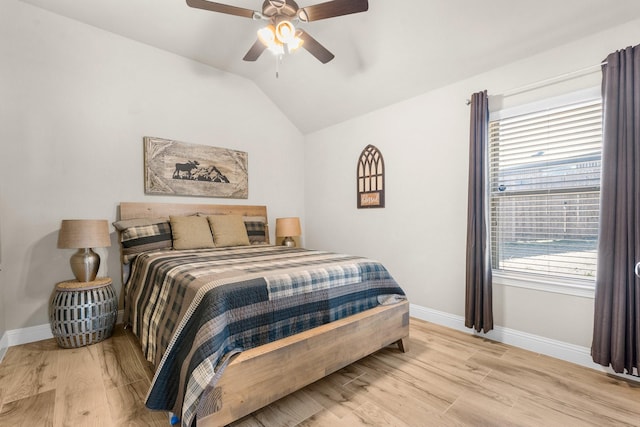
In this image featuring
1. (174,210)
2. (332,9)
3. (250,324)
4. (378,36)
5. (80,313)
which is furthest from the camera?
(174,210)

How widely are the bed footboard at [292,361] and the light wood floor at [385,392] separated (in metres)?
0.17

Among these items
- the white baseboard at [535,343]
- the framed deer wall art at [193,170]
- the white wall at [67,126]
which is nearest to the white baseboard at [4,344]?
the white wall at [67,126]

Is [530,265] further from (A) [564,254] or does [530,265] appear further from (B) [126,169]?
(B) [126,169]

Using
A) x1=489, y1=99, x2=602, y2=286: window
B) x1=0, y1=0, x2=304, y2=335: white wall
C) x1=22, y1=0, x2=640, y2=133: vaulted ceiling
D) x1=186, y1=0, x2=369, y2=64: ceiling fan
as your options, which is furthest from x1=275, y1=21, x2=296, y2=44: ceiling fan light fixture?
x1=489, y1=99, x2=602, y2=286: window

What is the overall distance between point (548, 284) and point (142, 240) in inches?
142

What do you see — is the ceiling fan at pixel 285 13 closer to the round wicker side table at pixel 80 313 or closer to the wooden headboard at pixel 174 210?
the wooden headboard at pixel 174 210

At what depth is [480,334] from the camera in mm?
2643

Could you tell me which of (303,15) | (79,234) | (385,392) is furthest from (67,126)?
(385,392)

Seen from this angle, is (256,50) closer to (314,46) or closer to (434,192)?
(314,46)

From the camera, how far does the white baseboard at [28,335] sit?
2465 mm

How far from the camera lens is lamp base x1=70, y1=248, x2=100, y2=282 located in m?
2.54

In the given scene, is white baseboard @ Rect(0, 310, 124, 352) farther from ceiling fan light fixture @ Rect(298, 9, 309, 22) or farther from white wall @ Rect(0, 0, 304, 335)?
ceiling fan light fixture @ Rect(298, 9, 309, 22)

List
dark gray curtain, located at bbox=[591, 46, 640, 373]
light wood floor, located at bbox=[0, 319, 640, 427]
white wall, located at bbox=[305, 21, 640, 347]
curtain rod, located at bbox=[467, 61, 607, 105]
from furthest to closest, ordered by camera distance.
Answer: white wall, located at bbox=[305, 21, 640, 347] → curtain rod, located at bbox=[467, 61, 607, 105] → dark gray curtain, located at bbox=[591, 46, 640, 373] → light wood floor, located at bbox=[0, 319, 640, 427]

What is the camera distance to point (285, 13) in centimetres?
215
